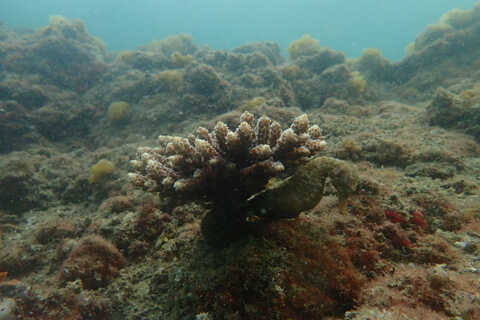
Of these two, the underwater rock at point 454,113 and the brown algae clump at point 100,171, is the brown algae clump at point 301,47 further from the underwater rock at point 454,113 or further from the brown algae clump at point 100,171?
the brown algae clump at point 100,171

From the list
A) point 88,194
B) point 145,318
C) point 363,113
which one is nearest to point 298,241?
point 145,318

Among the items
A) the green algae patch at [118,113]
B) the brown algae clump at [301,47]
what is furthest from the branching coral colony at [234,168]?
the brown algae clump at [301,47]

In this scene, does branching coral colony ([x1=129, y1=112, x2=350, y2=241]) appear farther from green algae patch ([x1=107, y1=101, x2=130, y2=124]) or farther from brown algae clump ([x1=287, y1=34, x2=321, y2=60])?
brown algae clump ([x1=287, y1=34, x2=321, y2=60])

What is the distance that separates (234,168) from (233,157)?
14 cm

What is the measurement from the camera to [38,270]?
127 inches

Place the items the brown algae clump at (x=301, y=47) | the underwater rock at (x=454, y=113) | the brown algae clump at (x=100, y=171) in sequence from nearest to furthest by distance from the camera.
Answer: the underwater rock at (x=454, y=113)
the brown algae clump at (x=100, y=171)
the brown algae clump at (x=301, y=47)

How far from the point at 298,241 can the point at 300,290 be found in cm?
43

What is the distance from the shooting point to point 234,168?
7.46ft

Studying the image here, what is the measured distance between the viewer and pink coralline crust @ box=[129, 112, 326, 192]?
7.39ft

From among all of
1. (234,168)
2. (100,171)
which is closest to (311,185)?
(234,168)

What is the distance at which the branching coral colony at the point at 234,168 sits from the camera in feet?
7.39

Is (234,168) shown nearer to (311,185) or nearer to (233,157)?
(233,157)

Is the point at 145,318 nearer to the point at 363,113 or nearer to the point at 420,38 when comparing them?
the point at 363,113

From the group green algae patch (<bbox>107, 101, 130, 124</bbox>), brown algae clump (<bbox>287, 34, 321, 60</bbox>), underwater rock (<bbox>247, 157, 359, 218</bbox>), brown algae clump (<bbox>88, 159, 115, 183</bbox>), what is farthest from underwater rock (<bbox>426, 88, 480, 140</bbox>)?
brown algae clump (<bbox>287, 34, 321, 60</bbox>)
